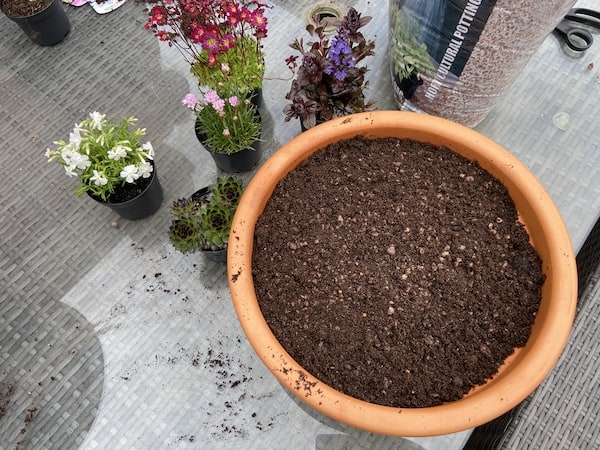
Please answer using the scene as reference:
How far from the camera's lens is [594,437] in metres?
1.07

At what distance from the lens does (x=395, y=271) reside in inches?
41.9

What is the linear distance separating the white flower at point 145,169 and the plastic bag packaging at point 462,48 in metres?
0.77

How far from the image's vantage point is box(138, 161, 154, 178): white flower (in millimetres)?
1265

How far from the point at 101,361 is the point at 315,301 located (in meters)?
0.66

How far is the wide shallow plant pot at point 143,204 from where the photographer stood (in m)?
1.33

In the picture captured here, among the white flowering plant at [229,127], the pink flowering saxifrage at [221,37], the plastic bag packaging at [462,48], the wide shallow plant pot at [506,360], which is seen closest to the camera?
the wide shallow plant pot at [506,360]

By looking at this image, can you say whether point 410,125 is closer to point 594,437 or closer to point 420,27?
point 420,27

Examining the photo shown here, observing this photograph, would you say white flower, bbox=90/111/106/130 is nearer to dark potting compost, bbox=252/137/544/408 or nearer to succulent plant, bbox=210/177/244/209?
succulent plant, bbox=210/177/244/209

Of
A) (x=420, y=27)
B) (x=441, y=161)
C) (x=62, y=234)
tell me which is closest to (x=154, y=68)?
(x=62, y=234)

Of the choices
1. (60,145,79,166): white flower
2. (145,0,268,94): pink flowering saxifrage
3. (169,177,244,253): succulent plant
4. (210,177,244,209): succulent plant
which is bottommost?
(169,177,244,253): succulent plant

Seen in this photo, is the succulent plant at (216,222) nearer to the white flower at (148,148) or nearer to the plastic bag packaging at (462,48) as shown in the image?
the white flower at (148,148)

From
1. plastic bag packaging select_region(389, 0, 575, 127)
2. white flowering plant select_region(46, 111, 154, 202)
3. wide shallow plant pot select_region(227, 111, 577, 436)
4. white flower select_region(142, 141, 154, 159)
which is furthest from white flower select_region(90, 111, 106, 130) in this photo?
plastic bag packaging select_region(389, 0, 575, 127)

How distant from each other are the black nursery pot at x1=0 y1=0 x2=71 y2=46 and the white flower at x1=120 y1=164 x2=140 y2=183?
81cm

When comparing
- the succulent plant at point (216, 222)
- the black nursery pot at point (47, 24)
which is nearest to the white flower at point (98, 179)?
the succulent plant at point (216, 222)
